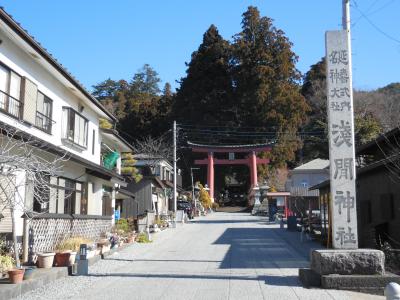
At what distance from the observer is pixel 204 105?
237ft

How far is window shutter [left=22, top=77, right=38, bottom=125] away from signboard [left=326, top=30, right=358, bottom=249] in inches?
382

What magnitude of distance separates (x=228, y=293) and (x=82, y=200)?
524 inches

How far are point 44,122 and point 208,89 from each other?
187 ft

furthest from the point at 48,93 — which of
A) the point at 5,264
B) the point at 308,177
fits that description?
the point at 308,177

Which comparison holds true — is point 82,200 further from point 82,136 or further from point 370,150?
point 370,150

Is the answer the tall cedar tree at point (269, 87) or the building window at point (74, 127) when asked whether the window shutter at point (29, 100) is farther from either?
the tall cedar tree at point (269, 87)

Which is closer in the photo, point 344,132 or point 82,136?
point 344,132

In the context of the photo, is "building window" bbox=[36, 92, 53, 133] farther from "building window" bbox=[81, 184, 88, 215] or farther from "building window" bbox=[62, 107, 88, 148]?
"building window" bbox=[81, 184, 88, 215]

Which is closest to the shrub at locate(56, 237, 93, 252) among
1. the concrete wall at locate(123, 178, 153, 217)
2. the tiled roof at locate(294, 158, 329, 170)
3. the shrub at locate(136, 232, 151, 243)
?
the shrub at locate(136, 232, 151, 243)

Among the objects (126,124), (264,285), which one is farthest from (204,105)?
(264,285)

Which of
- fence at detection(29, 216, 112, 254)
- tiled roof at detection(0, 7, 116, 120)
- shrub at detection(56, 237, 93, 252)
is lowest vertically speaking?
shrub at detection(56, 237, 93, 252)

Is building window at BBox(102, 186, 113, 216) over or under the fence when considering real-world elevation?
over

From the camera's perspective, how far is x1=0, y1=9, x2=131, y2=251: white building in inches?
555

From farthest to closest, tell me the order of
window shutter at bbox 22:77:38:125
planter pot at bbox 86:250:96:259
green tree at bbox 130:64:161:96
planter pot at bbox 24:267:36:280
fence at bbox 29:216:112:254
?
green tree at bbox 130:64:161:96 < window shutter at bbox 22:77:38:125 < planter pot at bbox 86:250:96:259 < fence at bbox 29:216:112:254 < planter pot at bbox 24:267:36:280
